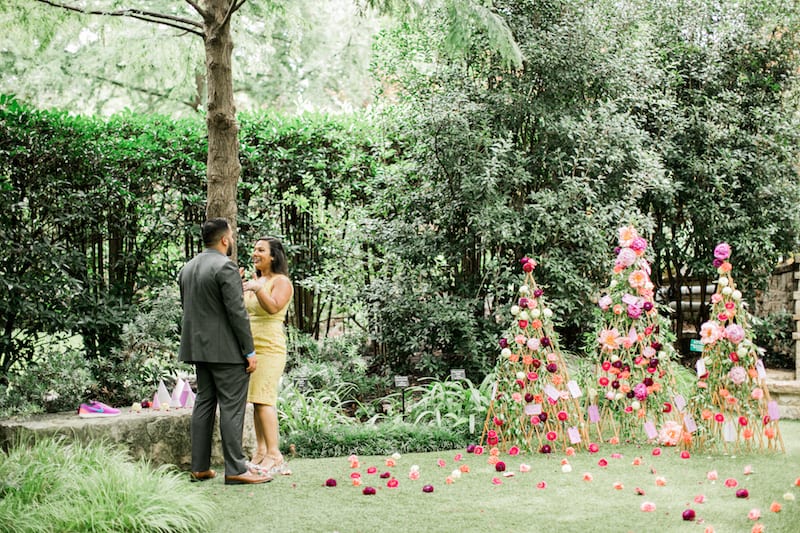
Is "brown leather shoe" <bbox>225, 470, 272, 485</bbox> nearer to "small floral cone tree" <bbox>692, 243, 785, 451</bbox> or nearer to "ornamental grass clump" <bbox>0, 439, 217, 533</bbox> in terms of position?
"ornamental grass clump" <bbox>0, 439, 217, 533</bbox>

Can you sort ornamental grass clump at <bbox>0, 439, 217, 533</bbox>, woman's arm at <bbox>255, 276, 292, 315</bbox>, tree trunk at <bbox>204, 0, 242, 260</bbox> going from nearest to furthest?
1. ornamental grass clump at <bbox>0, 439, 217, 533</bbox>
2. woman's arm at <bbox>255, 276, 292, 315</bbox>
3. tree trunk at <bbox>204, 0, 242, 260</bbox>

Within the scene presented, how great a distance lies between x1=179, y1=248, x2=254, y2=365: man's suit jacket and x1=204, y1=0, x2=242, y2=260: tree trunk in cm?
50

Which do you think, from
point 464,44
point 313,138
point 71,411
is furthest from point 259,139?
point 71,411

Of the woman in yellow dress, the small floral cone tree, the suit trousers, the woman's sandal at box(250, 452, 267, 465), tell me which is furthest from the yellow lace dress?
the small floral cone tree

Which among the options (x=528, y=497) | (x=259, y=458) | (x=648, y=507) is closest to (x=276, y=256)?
(x=259, y=458)

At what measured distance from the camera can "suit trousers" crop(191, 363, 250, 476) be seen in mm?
4699

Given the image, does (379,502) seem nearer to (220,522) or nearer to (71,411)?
(220,522)

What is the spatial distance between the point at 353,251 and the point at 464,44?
2653 mm

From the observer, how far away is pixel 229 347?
15.4 feet

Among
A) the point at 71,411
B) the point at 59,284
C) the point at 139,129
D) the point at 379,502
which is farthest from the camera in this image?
the point at 139,129

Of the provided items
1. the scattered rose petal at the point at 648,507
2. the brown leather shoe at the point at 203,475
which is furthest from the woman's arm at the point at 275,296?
the scattered rose petal at the point at 648,507

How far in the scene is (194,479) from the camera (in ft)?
16.0

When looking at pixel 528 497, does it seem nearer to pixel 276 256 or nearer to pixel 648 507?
pixel 648 507

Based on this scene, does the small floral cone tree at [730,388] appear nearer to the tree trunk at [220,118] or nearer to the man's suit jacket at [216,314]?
the man's suit jacket at [216,314]
